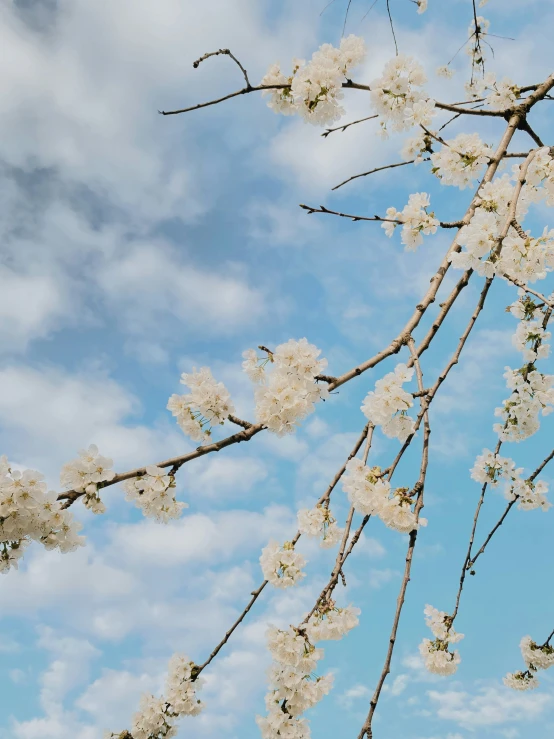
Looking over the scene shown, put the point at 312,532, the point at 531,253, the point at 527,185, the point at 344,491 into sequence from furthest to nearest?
the point at 527,185 → the point at 531,253 → the point at 312,532 → the point at 344,491

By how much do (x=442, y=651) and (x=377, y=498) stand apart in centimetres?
219

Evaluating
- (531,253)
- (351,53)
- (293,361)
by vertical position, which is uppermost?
(351,53)

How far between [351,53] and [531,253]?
7.06 ft

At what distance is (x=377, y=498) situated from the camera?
269cm

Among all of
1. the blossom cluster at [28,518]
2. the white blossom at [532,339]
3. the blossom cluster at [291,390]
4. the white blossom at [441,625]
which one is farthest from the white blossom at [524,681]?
the blossom cluster at [28,518]

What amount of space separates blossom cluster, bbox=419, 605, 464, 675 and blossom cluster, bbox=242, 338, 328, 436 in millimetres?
2239

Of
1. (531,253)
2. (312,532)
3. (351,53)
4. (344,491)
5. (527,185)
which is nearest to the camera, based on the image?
(344,491)

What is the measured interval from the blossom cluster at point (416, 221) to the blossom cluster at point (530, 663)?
339 cm

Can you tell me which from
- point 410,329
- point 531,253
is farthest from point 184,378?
point 531,253

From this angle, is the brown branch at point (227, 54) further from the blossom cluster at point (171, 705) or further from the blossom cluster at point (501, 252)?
the blossom cluster at point (171, 705)

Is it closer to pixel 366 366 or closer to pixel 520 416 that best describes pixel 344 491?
pixel 366 366

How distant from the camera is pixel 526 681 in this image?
541 centimetres

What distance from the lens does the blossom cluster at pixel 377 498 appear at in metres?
2.63

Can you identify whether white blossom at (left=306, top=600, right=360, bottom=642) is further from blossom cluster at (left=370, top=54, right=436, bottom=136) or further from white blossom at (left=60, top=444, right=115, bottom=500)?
blossom cluster at (left=370, top=54, right=436, bottom=136)
